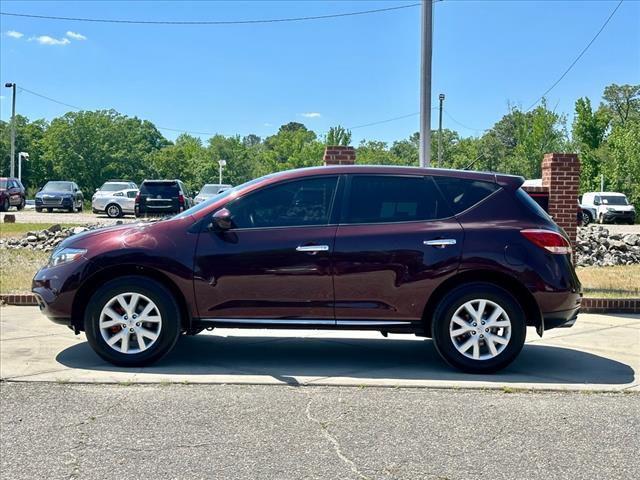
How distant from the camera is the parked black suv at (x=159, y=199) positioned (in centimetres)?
2367

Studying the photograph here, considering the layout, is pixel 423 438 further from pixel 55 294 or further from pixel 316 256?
pixel 55 294

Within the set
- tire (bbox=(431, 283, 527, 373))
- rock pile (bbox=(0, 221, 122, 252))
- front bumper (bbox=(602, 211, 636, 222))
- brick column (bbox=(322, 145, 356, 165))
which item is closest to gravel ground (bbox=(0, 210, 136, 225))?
rock pile (bbox=(0, 221, 122, 252))

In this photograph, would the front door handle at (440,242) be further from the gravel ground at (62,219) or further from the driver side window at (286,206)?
the gravel ground at (62,219)

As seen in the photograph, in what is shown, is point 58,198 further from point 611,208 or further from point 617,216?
point 617,216

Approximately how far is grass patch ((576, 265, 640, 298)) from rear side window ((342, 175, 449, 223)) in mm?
4475

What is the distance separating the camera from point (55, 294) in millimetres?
6043

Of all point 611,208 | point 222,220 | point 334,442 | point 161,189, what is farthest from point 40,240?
point 611,208

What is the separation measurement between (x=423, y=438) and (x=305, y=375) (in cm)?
174

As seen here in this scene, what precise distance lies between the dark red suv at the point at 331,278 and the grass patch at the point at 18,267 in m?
4.39

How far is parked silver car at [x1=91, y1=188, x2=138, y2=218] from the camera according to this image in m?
29.6

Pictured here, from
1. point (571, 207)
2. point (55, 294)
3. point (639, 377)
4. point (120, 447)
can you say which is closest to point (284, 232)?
point (55, 294)

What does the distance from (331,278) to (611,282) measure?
6880 mm

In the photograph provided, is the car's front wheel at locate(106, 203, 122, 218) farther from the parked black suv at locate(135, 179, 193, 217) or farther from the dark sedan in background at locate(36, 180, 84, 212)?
the parked black suv at locate(135, 179, 193, 217)

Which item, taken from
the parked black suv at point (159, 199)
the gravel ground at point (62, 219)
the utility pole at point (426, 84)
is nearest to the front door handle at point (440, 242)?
the utility pole at point (426, 84)
